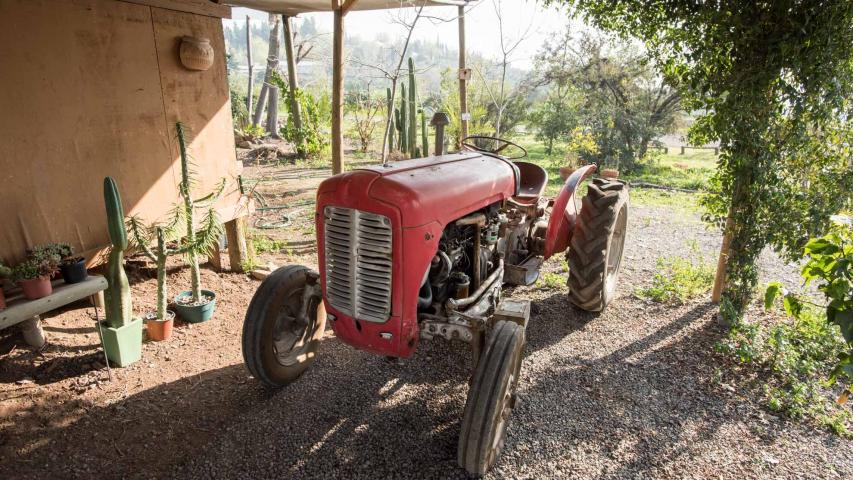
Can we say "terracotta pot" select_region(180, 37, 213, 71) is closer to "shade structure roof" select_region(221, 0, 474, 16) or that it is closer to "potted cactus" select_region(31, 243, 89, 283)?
"shade structure roof" select_region(221, 0, 474, 16)

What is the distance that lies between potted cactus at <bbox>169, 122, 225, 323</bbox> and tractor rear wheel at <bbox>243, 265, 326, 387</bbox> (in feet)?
3.47

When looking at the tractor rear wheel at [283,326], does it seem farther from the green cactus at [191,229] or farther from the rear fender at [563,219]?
the rear fender at [563,219]

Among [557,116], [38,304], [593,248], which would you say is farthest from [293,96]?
[593,248]

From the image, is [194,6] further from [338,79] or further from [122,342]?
[122,342]

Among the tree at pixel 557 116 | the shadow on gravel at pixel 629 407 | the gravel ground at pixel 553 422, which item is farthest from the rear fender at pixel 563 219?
the tree at pixel 557 116

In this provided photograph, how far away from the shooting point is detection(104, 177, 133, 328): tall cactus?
295cm

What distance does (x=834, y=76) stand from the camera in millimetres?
2928

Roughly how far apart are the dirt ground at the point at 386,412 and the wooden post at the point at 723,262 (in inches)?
12.5

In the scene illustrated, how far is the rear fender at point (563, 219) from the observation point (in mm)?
3549

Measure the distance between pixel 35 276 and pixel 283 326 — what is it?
4.65ft

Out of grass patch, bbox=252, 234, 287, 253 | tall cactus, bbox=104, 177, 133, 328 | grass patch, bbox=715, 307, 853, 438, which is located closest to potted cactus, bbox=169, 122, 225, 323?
tall cactus, bbox=104, 177, 133, 328

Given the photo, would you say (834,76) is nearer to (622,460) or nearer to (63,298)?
(622,460)

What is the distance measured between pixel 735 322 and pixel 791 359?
0.43 m

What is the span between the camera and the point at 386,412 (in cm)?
267
